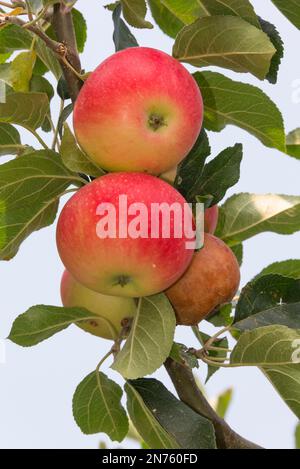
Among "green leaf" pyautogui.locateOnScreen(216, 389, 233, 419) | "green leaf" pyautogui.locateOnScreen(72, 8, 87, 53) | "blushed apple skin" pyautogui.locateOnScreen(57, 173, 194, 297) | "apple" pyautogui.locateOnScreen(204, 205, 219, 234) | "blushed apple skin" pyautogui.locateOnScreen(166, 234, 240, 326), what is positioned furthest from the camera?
"green leaf" pyautogui.locateOnScreen(216, 389, 233, 419)

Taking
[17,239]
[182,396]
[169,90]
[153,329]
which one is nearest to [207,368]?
[182,396]

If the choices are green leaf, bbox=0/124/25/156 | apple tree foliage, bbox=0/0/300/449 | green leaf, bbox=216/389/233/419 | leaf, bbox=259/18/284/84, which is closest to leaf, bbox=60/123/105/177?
apple tree foliage, bbox=0/0/300/449

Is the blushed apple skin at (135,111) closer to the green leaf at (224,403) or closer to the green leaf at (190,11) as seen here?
the green leaf at (190,11)

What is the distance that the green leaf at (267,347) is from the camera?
164 cm

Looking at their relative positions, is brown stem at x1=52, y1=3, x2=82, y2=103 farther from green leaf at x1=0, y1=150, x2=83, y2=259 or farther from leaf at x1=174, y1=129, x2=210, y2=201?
leaf at x1=174, y1=129, x2=210, y2=201

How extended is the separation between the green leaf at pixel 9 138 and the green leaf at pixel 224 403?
3.01 feet

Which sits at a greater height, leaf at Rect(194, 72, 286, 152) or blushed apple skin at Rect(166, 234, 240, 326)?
leaf at Rect(194, 72, 286, 152)

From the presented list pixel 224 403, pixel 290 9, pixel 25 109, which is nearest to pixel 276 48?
pixel 290 9

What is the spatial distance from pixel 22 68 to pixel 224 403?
1.04 m

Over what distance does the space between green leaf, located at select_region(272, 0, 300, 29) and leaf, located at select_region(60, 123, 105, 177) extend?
557 mm

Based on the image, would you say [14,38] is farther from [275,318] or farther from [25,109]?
[275,318]

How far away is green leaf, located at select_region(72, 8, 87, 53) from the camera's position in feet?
7.10

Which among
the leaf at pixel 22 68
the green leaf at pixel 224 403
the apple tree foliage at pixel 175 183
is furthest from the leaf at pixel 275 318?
the leaf at pixel 22 68

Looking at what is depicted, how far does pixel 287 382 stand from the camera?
67.2 inches
